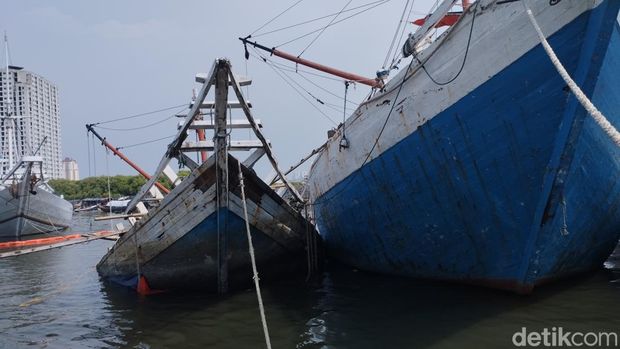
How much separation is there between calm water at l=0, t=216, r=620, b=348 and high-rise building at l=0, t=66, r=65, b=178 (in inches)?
1079

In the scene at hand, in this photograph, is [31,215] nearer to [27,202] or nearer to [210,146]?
[27,202]

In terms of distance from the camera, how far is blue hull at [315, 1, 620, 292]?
5.12 metres

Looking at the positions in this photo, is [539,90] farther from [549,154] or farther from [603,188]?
[603,188]

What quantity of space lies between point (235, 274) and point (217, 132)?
2745 mm

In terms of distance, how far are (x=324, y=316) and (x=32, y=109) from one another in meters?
48.7

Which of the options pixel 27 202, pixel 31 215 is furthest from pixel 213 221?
pixel 31 215

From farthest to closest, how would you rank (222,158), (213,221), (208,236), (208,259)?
(208,259)
(208,236)
(213,221)
(222,158)

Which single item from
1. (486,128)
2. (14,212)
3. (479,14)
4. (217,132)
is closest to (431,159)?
(486,128)

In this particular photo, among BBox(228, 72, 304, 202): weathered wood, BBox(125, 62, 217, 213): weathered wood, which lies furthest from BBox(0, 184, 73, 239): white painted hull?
BBox(228, 72, 304, 202): weathered wood

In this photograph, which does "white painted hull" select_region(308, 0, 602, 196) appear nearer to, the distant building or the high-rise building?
the high-rise building

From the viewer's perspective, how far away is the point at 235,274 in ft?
27.0

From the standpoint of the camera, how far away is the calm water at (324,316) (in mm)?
5551

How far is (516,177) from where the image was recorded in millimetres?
5605

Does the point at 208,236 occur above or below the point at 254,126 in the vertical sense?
below
